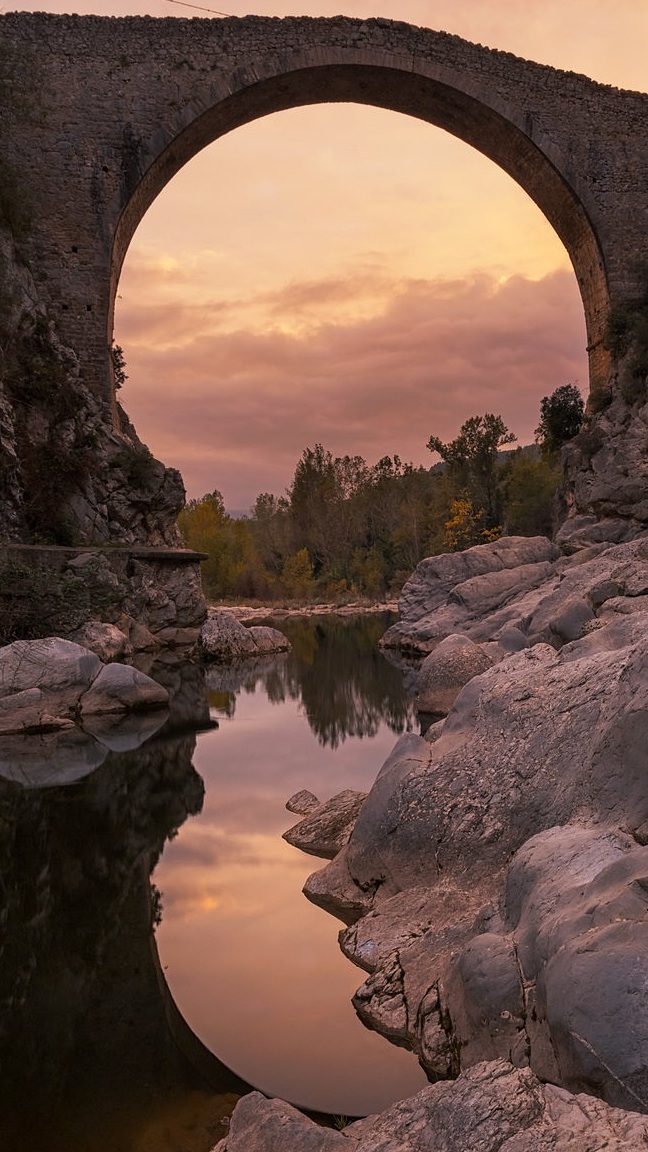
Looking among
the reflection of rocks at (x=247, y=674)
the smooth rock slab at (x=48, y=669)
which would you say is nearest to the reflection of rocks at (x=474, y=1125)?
the smooth rock slab at (x=48, y=669)

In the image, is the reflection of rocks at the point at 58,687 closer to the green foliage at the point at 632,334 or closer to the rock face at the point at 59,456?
the rock face at the point at 59,456

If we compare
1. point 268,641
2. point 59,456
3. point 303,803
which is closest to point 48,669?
point 303,803

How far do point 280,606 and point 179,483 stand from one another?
22.1 metres

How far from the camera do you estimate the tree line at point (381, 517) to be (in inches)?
1359

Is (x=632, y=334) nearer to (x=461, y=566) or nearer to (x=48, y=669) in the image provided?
(x=461, y=566)

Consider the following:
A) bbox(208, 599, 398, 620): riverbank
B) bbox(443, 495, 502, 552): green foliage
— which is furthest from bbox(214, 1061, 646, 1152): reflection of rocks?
bbox(443, 495, 502, 552): green foliage

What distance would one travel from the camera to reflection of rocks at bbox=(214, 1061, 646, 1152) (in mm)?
2008

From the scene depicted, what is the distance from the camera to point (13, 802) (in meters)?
6.62

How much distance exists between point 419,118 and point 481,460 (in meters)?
17.6

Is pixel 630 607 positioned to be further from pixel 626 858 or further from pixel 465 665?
pixel 626 858

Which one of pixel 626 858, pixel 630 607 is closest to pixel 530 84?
pixel 630 607

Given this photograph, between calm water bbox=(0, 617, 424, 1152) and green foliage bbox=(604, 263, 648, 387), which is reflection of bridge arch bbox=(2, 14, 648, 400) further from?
calm water bbox=(0, 617, 424, 1152)

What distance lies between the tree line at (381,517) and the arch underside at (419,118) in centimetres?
372

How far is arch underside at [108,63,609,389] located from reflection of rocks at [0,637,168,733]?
1167cm
